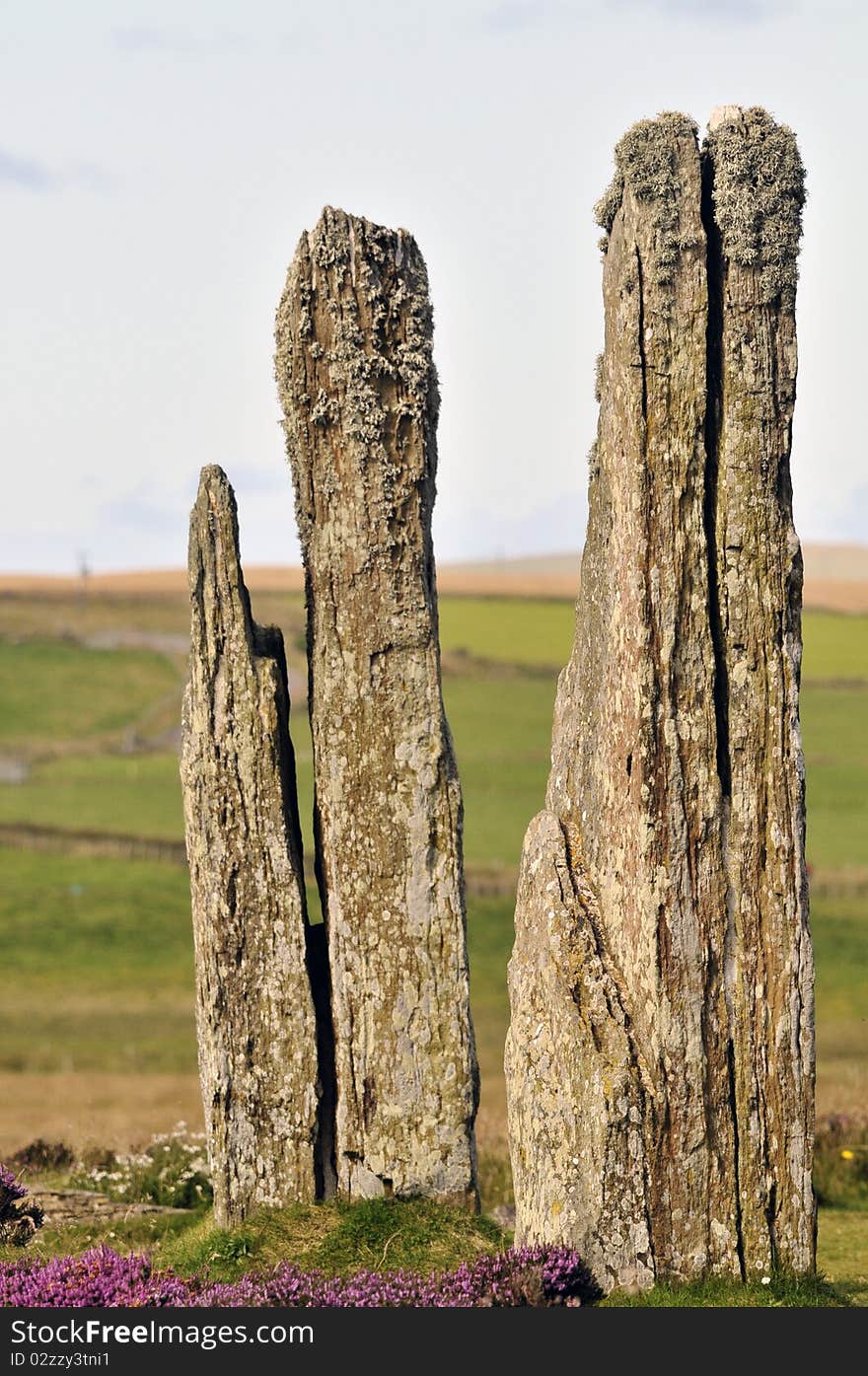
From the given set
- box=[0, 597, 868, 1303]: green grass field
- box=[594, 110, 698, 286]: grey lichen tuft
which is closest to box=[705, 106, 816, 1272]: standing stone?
box=[594, 110, 698, 286]: grey lichen tuft

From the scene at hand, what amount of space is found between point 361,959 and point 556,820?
8.39ft

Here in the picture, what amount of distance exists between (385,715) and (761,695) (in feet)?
12.9

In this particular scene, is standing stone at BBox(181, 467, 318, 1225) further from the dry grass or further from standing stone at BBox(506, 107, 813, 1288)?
the dry grass

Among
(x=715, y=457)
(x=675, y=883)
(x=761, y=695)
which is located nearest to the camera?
(x=675, y=883)

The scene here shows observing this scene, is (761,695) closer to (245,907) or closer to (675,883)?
(675,883)

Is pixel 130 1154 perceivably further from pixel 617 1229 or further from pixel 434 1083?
pixel 617 1229

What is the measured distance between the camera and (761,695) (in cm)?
1611

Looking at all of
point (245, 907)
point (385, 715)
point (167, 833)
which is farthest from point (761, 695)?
point (167, 833)

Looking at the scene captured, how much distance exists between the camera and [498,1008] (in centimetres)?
4166

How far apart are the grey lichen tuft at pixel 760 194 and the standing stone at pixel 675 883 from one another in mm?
221

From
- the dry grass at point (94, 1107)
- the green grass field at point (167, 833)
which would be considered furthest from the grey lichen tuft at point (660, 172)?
the dry grass at point (94, 1107)

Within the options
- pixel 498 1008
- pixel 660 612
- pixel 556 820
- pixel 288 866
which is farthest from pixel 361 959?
pixel 498 1008

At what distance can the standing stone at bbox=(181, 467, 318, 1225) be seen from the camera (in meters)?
17.4

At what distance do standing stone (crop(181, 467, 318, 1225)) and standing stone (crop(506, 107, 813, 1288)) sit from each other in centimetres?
256
